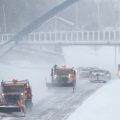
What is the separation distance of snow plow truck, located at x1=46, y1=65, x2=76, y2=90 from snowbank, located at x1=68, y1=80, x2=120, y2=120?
3034 mm

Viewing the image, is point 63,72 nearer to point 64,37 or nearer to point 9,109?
point 9,109

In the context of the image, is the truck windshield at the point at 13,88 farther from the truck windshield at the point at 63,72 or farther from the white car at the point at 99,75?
the white car at the point at 99,75

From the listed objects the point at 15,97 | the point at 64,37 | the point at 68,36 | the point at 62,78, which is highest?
the point at 68,36

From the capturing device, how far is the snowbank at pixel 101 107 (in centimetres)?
3125

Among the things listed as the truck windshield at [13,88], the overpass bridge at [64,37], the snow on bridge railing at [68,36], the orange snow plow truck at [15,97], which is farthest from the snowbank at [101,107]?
the snow on bridge railing at [68,36]

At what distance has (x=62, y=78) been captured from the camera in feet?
147

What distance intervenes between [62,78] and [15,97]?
461 inches

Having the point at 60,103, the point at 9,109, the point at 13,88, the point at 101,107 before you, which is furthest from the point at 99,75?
the point at 9,109

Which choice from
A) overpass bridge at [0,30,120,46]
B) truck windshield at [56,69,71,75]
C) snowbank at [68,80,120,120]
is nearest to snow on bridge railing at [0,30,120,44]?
overpass bridge at [0,30,120,46]

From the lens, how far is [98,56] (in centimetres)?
8569

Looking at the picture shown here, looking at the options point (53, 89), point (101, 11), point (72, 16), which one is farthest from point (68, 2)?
point (53, 89)

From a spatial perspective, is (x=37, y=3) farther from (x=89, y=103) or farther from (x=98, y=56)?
(x=89, y=103)

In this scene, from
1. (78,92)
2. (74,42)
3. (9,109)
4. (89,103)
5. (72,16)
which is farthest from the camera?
(72,16)

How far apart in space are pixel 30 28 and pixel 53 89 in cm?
4478
